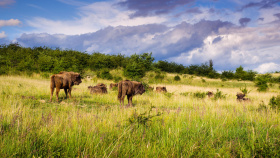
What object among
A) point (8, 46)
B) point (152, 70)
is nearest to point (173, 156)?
point (152, 70)

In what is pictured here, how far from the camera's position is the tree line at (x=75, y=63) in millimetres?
31938

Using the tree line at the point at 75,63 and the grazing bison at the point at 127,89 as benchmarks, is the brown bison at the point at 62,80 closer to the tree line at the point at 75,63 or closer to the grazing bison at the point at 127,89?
the grazing bison at the point at 127,89

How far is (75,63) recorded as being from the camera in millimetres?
37625

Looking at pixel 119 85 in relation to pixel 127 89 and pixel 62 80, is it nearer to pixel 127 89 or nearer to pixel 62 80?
pixel 127 89

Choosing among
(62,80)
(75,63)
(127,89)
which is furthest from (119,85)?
(75,63)

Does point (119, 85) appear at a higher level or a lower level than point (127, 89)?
higher

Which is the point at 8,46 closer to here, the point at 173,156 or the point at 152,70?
the point at 152,70

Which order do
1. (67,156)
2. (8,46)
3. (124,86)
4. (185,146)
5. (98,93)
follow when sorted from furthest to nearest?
(8,46), (98,93), (124,86), (185,146), (67,156)

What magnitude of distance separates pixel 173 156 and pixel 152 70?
139ft

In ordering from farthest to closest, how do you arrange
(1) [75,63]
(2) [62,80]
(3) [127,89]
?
(1) [75,63] < (2) [62,80] < (3) [127,89]

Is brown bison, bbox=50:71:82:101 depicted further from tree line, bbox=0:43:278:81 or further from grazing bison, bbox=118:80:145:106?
tree line, bbox=0:43:278:81

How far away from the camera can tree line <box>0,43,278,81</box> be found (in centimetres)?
3194

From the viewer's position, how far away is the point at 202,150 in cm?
278

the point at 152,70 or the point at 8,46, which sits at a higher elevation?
the point at 8,46
